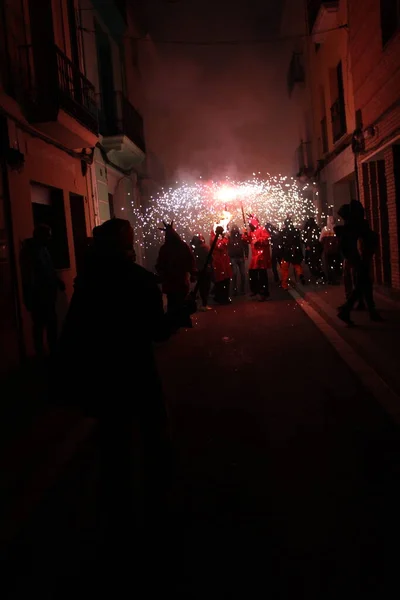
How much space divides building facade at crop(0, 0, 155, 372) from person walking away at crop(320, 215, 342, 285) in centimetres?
573

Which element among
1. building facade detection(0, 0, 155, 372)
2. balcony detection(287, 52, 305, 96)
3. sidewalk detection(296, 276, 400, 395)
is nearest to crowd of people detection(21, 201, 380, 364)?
sidewalk detection(296, 276, 400, 395)

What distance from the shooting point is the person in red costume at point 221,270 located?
1434cm

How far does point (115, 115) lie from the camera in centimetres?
1725

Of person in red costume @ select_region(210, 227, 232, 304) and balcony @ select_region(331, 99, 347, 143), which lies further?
balcony @ select_region(331, 99, 347, 143)

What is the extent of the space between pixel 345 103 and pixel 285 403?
1388 centimetres

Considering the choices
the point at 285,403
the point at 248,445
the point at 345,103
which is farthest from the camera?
the point at 345,103

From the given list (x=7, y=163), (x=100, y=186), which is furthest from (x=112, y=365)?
(x=100, y=186)

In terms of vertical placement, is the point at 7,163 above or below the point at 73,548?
above

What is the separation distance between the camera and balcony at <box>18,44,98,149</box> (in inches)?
391

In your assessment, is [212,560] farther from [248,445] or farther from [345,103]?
[345,103]

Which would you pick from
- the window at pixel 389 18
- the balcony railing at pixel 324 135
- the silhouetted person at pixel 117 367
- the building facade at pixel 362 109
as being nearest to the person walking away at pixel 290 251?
the building facade at pixel 362 109

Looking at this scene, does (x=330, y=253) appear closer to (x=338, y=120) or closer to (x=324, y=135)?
(x=338, y=120)

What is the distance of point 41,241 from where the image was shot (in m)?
8.18

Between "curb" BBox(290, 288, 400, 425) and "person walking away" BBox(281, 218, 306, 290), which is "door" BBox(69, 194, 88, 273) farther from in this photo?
"person walking away" BBox(281, 218, 306, 290)
